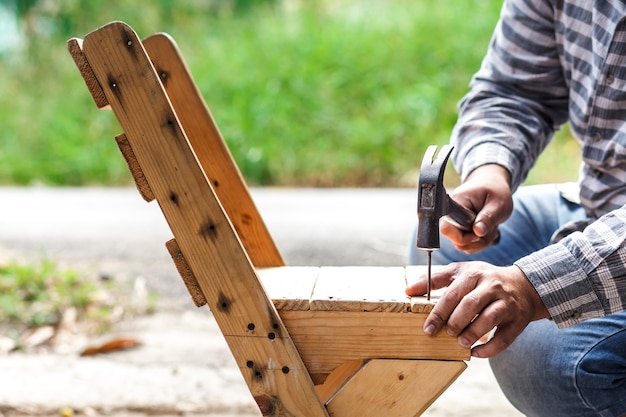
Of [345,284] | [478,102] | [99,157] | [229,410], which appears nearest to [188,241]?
[345,284]

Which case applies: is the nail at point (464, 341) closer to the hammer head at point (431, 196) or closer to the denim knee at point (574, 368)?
the hammer head at point (431, 196)

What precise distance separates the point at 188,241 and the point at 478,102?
2.52 feet

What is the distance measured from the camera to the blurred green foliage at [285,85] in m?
4.66

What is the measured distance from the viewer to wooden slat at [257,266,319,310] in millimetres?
1185

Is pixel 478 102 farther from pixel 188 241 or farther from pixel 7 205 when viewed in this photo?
pixel 7 205

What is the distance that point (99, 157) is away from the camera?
4867 mm

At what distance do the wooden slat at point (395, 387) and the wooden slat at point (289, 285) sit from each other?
0.13 m

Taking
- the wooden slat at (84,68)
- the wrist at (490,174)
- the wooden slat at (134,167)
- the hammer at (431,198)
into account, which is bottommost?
the wrist at (490,174)

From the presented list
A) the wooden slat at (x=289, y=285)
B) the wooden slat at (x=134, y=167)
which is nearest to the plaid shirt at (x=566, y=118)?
the wooden slat at (x=289, y=285)

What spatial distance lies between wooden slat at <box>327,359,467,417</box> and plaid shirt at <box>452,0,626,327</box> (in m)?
0.18

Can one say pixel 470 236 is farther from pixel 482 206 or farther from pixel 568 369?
pixel 568 369

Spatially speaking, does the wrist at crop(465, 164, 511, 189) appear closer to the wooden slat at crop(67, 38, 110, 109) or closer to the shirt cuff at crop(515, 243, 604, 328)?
the shirt cuff at crop(515, 243, 604, 328)

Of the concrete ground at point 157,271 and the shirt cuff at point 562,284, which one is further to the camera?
the concrete ground at point 157,271

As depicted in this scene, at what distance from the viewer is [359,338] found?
1174 mm
